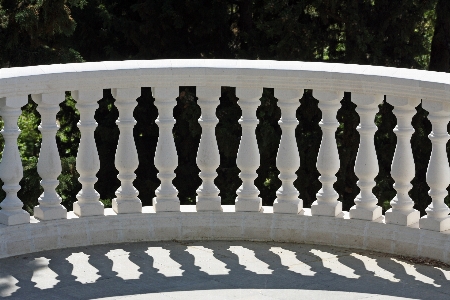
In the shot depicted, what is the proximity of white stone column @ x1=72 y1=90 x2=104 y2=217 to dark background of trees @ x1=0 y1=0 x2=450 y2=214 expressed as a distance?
21.0 feet

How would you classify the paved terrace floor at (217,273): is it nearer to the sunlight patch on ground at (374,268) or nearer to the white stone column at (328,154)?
the sunlight patch on ground at (374,268)

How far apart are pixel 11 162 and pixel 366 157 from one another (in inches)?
91.1

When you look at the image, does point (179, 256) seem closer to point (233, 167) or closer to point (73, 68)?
point (73, 68)

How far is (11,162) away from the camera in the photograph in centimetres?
552

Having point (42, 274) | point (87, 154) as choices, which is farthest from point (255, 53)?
point (42, 274)

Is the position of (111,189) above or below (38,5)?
below

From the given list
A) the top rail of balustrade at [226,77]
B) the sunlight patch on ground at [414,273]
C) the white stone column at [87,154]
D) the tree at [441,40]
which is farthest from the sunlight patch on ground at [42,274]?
the tree at [441,40]

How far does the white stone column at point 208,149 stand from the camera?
19.3 feet

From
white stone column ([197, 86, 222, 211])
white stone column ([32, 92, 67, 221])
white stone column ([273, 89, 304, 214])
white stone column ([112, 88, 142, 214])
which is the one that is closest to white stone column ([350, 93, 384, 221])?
white stone column ([273, 89, 304, 214])

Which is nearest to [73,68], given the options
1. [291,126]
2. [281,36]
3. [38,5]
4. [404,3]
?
[291,126]

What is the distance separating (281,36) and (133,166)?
25.7 ft

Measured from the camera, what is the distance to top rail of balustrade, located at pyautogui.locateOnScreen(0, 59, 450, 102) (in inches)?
212

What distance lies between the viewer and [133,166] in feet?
19.4

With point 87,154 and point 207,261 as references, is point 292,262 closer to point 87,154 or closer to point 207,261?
point 207,261
